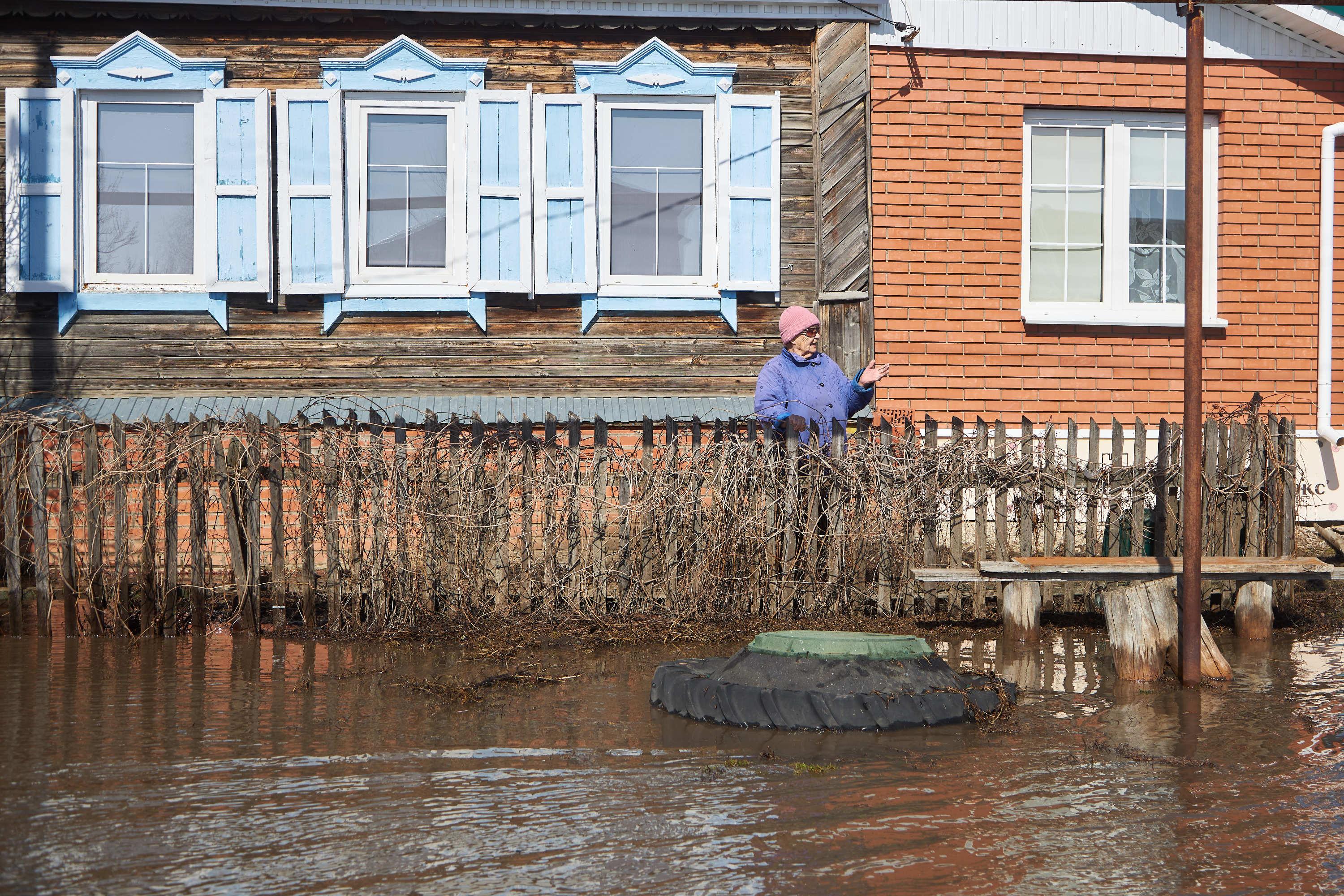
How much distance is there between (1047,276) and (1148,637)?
18.1 ft

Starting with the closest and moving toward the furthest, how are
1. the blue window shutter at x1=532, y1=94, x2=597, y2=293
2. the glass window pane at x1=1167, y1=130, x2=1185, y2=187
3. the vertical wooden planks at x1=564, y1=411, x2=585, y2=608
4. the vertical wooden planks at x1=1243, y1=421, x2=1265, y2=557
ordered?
the vertical wooden planks at x1=564, y1=411, x2=585, y2=608 < the vertical wooden planks at x1=1243, y1=421, x2=1265, y2=557 < the blue window shutter at x1=532, y1=94, x2=597, y2=293 < the glass window pane at x1=1167, y1=130, x2=1185, y2=187

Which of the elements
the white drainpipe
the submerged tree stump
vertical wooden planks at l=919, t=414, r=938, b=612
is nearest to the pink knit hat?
vertical wooden planks at l=919, t=414, r=938, b=612

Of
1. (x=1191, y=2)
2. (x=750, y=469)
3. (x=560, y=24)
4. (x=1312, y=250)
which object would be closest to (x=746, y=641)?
(x=750, y=469)

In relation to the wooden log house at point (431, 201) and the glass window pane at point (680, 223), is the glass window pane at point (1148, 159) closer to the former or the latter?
the wooden log house at point (431, 201)

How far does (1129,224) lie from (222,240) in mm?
7743

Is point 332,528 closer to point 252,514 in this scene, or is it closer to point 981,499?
point 252,514

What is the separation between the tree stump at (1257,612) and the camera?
6941 mm

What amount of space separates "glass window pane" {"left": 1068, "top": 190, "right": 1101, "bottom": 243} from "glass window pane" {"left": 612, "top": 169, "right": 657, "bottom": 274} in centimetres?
366

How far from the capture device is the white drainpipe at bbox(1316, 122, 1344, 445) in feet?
34.0

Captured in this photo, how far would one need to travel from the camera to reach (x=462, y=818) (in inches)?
146

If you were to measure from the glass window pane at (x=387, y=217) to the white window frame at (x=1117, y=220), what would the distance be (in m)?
5.27

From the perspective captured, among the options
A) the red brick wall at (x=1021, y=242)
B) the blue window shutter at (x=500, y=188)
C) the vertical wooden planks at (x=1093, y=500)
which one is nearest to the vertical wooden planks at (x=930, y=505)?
the vertical wooden planks at (x=1093, y=500)

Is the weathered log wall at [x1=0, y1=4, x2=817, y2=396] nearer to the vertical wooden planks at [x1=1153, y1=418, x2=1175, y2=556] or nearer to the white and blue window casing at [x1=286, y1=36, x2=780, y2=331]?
the white and blue window casing at [x1=286, y1=36, x2=780, y2=331]

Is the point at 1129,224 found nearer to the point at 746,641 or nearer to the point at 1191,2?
the point at 1191,2
